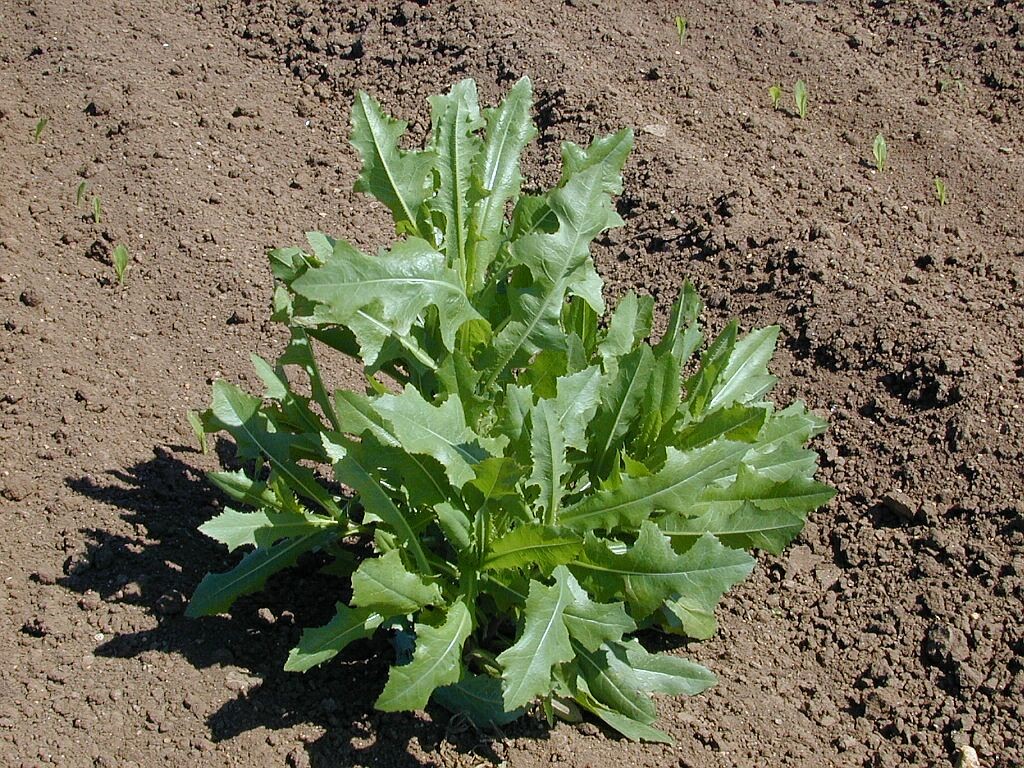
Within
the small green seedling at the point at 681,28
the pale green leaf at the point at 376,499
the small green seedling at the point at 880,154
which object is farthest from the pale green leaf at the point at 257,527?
the small green seedling at the point at 681,28

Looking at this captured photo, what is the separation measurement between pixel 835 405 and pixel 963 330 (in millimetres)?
548

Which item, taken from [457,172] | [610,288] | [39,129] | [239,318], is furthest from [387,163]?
[39,129]

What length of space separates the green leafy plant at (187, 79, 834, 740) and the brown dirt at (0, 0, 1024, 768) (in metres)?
0.32

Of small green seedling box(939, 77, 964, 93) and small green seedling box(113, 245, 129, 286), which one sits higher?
small green seedling box(939, 77, 964, 93)

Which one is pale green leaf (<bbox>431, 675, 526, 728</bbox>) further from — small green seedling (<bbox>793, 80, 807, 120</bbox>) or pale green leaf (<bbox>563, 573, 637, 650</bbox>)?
small green seedling (<bbox>793, 80, 807, 120</bbox>)

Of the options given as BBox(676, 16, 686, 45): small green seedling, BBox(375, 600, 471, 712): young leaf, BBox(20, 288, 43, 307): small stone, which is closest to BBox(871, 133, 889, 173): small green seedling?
BBox(676, 16, 686, 45): small green seedling

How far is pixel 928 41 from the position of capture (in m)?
5.98

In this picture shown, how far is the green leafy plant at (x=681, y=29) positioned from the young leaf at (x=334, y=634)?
4.03 meters

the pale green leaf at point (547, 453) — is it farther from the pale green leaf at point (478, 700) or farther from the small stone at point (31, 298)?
the small stone at point (31, 298)

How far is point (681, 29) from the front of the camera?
584 cm

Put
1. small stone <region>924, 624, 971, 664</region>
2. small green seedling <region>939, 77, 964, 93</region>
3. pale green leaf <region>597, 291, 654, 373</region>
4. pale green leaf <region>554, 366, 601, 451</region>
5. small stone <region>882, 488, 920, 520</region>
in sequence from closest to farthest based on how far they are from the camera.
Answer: pale green leaf <region>554, 366, 601, 451</region>, pale green leaf <region>597, 291, 654, 373</region>, small stone <region>924, 624, 971, 664</region>, small stone <region>882, 488, 920, 520</region>, small green seedling <region>939, 77, 964, 93</region>

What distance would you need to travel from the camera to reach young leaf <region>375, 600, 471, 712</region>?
252 cm

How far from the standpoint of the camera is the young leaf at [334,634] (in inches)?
108

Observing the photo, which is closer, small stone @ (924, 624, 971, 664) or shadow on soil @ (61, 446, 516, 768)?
shadow on soil @ (61, 446, 516, 768)
